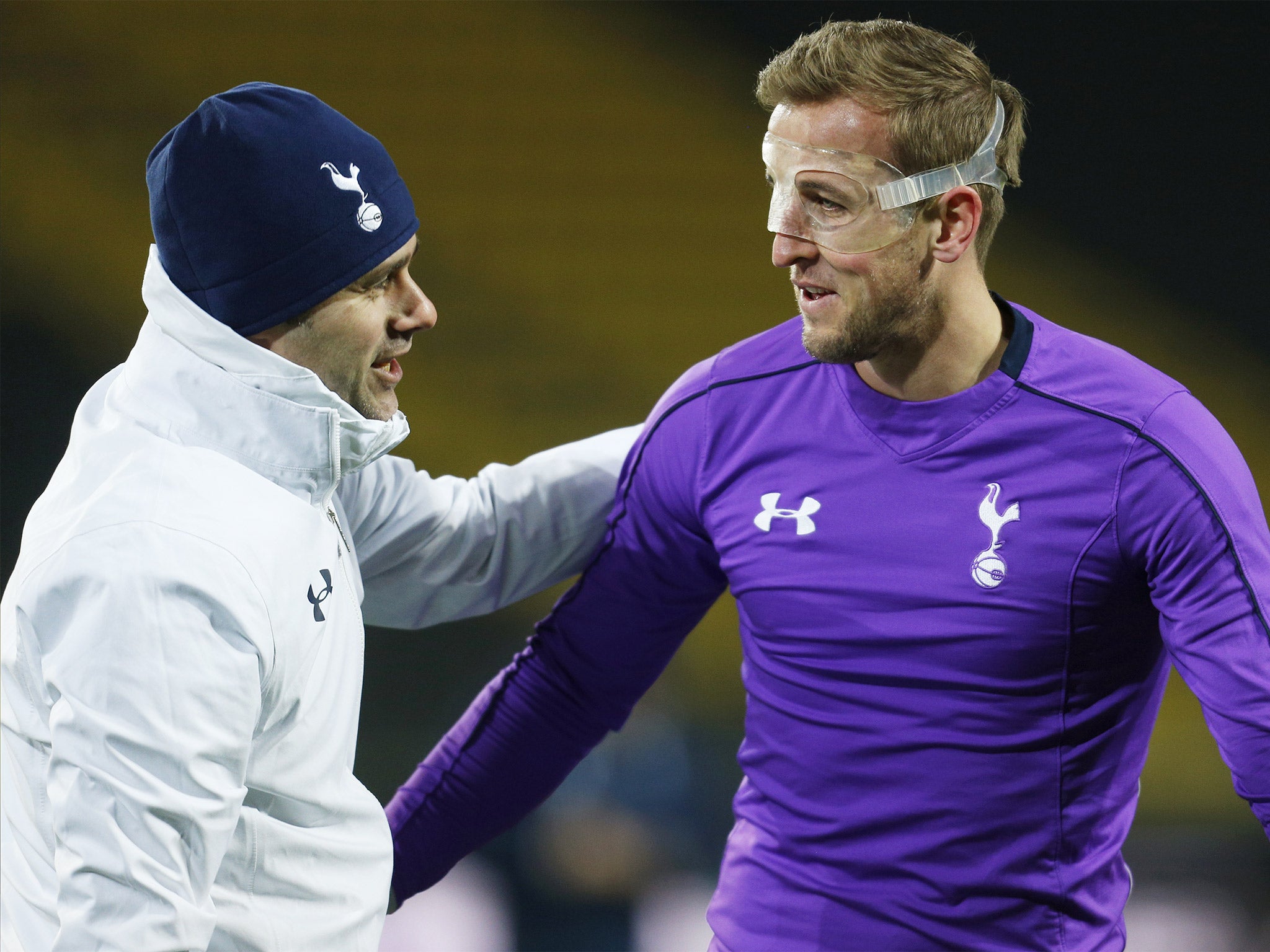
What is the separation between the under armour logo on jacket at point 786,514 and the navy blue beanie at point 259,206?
0.54 metres

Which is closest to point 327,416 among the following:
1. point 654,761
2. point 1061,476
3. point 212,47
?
point 1061,476

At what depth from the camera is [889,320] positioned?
1411 millimetres

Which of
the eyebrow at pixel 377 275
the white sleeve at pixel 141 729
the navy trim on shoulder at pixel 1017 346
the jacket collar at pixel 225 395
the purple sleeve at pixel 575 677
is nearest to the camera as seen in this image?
the white sleeve at pixel 141 729

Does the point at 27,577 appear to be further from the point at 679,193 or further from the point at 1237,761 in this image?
the point at 679,193

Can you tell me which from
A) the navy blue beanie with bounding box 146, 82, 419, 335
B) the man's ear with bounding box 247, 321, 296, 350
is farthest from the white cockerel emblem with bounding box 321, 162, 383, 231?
the man's ear with bounding box 247, 321, 296, 350

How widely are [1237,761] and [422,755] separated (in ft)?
7.58

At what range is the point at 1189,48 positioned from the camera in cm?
291

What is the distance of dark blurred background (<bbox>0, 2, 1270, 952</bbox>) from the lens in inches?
115

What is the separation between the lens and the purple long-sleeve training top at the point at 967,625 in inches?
50.1

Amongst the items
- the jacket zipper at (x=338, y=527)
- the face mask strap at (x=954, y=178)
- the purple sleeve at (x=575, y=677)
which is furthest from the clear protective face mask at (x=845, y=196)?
the jacket zipper at (x=338, y=527)

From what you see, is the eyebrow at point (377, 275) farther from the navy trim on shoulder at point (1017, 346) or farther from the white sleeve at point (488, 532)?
the navy trim on shoulder at point (1017, 346)

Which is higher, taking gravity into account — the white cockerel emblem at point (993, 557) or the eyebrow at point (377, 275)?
the eyebrow at point (377, 275)

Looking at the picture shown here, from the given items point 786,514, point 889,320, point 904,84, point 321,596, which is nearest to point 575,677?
point 786,514

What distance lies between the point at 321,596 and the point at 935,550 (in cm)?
65
